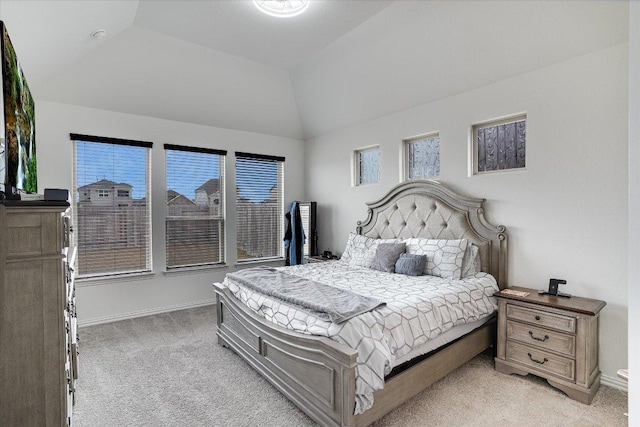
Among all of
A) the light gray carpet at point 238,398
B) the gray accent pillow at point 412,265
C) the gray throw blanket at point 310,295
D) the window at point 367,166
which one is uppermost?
the window at point 367,166

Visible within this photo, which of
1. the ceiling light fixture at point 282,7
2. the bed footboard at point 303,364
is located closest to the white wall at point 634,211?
the bed footboard at point 303,364

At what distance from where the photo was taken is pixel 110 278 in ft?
12.7

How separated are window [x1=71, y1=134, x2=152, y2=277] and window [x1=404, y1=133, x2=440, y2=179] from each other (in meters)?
3.31

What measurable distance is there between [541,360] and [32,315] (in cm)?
311

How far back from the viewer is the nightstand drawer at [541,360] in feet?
7.57

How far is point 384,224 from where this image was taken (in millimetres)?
4098

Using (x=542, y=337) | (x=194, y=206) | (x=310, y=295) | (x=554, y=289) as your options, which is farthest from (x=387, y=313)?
(x=194, y=206)

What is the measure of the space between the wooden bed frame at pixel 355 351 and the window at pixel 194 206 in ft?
5.20

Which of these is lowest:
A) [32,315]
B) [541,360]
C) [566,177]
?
[541,360]

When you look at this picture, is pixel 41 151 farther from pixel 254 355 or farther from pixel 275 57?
pixel 254 355

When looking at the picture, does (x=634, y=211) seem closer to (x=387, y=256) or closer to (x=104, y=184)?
(x=387, y=256)

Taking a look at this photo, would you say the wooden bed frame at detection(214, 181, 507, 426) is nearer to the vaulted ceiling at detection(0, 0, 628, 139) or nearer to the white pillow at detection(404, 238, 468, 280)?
the white pillow at detection(404, 238, 468, 280)

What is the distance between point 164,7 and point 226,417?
3.41 meters

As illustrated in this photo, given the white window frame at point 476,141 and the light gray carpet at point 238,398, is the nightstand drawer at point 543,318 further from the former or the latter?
the white window frame at point 476,141
